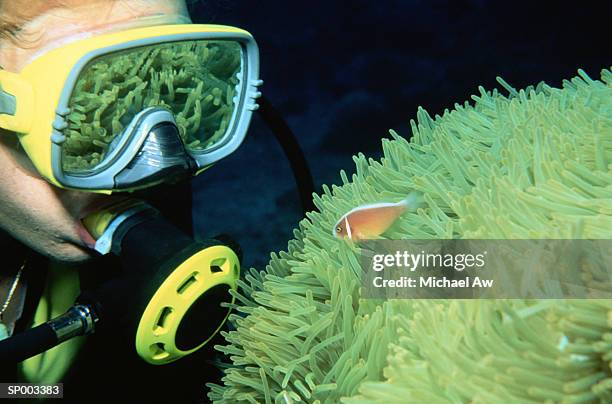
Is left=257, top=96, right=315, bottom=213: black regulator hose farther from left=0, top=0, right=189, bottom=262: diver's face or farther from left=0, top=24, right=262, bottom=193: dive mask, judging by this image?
left=0, top=0, right=189, bottom=262: diver's face

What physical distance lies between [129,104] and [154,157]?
0.12 m

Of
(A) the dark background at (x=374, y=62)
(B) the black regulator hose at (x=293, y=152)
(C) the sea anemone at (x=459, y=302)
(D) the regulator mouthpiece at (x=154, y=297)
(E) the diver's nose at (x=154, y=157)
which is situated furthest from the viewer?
(A) the dark background at (x=374, y=62)

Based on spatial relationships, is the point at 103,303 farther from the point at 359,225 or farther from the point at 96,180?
the point at 359,225

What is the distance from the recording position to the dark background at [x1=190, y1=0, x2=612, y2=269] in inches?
103

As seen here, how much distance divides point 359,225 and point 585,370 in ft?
1.19

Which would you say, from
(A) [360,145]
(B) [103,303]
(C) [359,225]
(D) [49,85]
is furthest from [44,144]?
(A) [360,145]

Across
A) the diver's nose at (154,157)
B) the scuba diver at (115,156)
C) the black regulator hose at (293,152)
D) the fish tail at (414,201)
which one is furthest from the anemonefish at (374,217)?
the black regulator hose at (293,152)

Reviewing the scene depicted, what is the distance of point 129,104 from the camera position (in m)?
1.03

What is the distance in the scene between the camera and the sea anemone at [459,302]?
1.54ft

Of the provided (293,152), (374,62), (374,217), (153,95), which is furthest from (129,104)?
(374,62)

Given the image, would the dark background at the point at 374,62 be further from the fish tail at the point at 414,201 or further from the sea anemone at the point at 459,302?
the fish tail at the point at 414,201

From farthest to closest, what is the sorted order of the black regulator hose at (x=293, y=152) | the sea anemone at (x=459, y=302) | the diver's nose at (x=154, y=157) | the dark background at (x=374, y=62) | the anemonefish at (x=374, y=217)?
1. the dark background at (x=374, y=62)
2. the black regulator hose at (x=293, y=152)
3. the diver's nose at (x=154, y=157)
4. the anemonefish at (x=374, y=217)
5. the sea anemone at (x=459, y=302)

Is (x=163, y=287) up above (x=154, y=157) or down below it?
below

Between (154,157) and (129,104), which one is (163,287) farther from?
(129,104)
